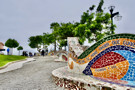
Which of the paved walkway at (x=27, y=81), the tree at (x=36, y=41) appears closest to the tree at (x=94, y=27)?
the paved walkway at (x=27, y=81)

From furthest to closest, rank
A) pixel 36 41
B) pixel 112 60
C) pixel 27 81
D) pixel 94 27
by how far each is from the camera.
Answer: pixel 36 41 → pixel 94 27 → pixel 27 81 → pixel 112 60

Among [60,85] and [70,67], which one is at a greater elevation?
[70,67]

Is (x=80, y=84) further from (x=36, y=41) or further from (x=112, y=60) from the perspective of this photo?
(x=36, y=41)

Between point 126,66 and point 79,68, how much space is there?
2.15m

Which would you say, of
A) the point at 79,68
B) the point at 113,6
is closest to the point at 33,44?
the point at 113,6

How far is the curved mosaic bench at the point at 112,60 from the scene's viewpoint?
133 inches

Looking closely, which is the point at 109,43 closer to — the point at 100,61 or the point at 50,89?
the point at 100,61

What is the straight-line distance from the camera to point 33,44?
50750 millimetres

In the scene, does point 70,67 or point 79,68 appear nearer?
point 79,68

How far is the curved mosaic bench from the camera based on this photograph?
337 cm

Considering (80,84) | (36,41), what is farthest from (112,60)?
(36,41)

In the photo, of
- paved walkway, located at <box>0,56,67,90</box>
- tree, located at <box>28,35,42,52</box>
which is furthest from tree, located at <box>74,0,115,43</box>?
tree, located at <box>28,35,42,52</box>

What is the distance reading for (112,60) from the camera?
3.80 meters

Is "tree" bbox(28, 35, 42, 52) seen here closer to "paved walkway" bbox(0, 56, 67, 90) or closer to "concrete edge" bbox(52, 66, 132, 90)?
"paved walkway" bbox(0, 56, 67, 90)
